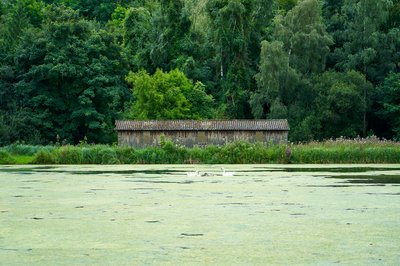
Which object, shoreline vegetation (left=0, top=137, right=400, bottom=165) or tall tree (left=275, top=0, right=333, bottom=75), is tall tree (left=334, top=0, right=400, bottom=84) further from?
shoreline vegetation (left=0, top=137, right=400, bottom=165)

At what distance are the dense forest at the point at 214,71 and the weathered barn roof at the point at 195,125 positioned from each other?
568 cm

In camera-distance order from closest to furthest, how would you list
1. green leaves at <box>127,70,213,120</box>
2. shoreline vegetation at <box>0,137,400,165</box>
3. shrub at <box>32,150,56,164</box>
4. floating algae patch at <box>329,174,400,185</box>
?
floating algae patch at <box>329,174,400,185</box>, shoreline vegetation at <box>0,137,400,165</box>, shrub at <box>32,150,56,164</box>, green leaves at <box>127,70,213,120</box>

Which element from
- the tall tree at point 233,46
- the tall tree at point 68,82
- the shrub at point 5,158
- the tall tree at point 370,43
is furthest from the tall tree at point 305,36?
the shrub at point 5,158

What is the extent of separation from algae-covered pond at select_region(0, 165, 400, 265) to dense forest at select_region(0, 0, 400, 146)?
41.2 m

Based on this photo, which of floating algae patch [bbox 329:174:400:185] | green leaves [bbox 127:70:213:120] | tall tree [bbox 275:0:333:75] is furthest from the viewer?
tall tree [bbox 275:0:333:75]

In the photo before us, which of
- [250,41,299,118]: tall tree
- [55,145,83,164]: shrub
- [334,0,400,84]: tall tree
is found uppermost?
[334,0,400,84]: tall tree

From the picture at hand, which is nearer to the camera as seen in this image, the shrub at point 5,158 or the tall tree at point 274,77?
the shrub at point 5,158

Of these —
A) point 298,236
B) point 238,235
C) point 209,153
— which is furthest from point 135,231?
point 209,153

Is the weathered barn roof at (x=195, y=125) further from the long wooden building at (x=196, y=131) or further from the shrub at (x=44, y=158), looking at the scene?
the shrub at (x=44, y=158)

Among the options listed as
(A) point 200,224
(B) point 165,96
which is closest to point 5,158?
(B) point 165,96

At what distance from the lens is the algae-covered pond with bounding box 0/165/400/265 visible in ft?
36.1

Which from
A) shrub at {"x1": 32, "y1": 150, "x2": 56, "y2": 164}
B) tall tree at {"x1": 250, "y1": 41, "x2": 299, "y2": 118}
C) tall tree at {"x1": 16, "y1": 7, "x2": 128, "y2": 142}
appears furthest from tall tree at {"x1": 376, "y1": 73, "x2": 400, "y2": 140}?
shrub at {"x1": 32, "y1": 150, "x2": 56, "y2": 164}

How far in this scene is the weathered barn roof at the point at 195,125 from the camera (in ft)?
192

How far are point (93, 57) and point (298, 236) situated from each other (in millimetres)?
56502
